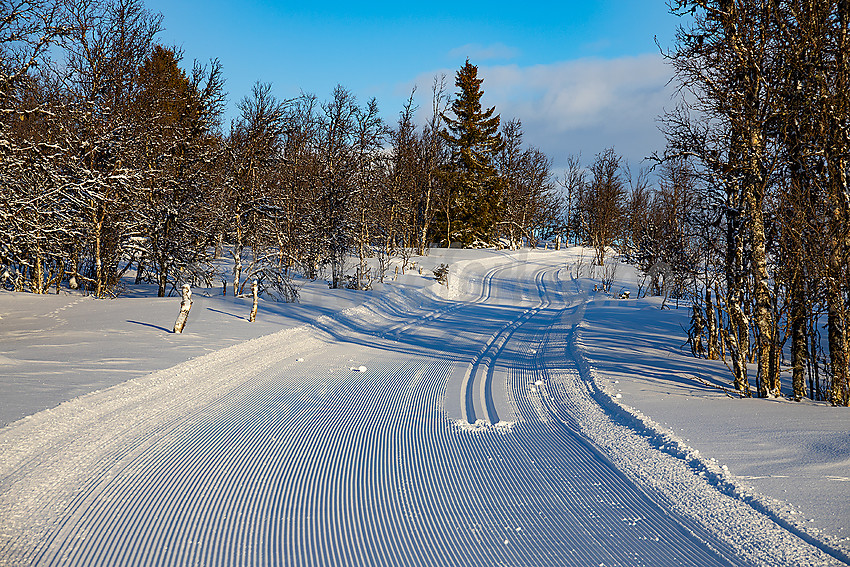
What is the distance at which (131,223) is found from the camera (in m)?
17.8

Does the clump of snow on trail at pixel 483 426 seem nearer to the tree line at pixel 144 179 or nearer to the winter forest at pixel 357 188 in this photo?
the winter forest at pixel 357 188

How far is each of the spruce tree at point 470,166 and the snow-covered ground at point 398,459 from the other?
3775cm

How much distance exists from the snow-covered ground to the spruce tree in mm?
37746

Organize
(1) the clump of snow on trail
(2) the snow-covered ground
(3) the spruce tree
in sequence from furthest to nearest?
(3) the spruce tree
(1) the clump of snow on trail
(2) the snow-covered ground

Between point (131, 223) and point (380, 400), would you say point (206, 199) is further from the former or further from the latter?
point (380, 400)

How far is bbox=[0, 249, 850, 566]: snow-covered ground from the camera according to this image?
3371 mm

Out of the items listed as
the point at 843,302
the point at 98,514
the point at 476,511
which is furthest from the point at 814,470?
the point at 98,514

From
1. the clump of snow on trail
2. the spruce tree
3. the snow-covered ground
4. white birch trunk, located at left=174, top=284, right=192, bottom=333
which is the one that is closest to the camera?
the snow-covered ground

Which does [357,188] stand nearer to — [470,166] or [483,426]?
[483,426]

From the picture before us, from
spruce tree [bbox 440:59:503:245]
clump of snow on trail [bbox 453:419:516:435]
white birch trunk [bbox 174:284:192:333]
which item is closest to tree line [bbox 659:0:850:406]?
clump of snow on trail [bbox 453:419:516:435]

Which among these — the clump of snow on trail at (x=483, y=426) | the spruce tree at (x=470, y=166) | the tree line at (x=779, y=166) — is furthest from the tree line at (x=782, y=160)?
the spruce tree at (x=470, y=166)

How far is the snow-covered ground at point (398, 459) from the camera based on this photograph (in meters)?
3.37

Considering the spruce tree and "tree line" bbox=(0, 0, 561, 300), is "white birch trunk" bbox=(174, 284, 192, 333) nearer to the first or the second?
"tree line" bbox=(0, 0, 561, 300)

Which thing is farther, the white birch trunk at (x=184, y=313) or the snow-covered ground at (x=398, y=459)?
the white birch trunk at (x=184, y=313)
